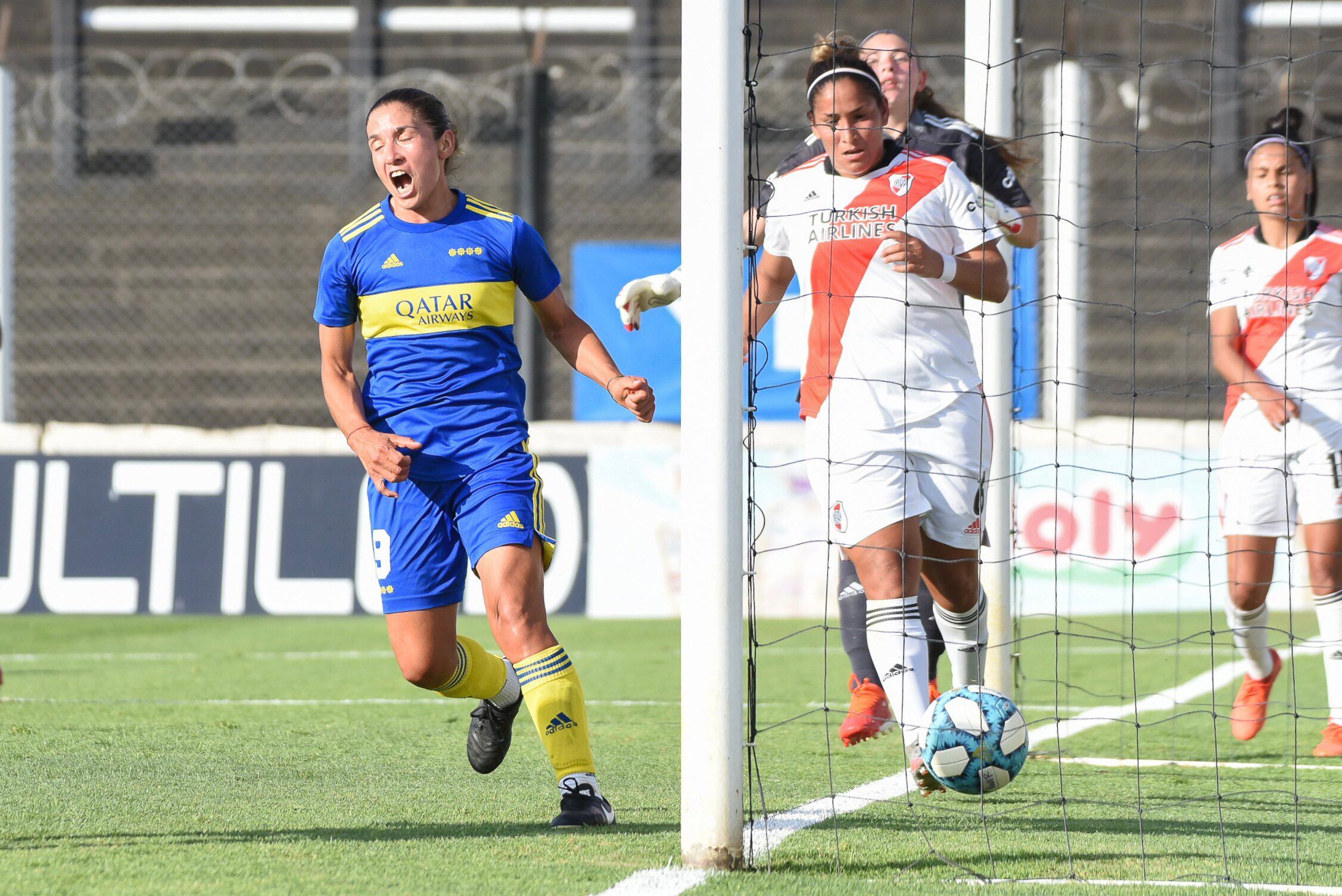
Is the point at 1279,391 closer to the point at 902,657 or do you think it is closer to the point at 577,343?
the point at 902,657

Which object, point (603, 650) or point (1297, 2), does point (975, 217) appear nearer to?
point (603, 650)

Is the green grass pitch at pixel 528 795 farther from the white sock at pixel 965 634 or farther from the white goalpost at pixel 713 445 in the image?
the white sock at pixel 965 634

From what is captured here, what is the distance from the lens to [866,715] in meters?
4.77

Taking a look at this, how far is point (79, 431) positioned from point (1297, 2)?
32.0ft

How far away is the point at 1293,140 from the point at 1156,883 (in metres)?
3.29

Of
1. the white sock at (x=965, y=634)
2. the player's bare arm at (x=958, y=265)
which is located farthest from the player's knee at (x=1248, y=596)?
the player's bare arm at (x=958, y=265)

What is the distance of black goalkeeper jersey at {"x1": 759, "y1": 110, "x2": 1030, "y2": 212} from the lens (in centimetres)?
484

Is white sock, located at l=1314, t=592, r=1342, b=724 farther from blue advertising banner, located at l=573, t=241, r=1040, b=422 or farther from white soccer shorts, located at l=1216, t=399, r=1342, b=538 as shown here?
blue advertising banner, located at l=573, t=241, r=1040, b=422

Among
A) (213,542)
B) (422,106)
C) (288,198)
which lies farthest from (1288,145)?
(288,198)

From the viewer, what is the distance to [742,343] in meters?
3.40

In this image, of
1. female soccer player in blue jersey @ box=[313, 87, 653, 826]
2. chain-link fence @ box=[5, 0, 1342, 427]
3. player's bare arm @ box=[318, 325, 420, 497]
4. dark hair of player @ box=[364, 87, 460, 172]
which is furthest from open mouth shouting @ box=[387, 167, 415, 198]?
chain-link fence @ box=[5, 0, 1342, 427]

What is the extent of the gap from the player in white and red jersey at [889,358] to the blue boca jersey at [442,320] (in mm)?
677

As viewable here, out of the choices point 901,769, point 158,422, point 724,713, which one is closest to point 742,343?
point 724,713

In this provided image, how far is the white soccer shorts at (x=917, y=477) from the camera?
4.35 metres
